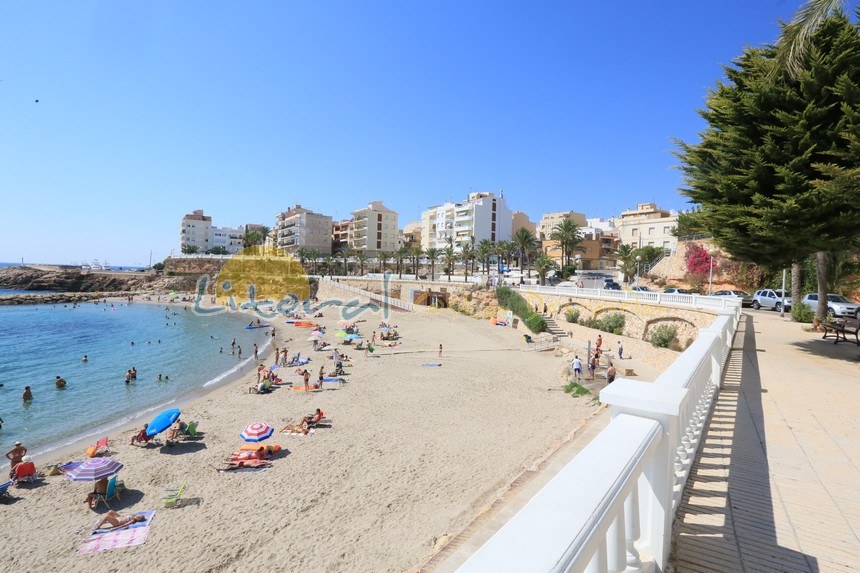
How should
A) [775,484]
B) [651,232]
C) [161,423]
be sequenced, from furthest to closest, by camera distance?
[651,232] → [161,423] → [775,484]

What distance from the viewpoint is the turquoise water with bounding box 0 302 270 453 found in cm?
1855

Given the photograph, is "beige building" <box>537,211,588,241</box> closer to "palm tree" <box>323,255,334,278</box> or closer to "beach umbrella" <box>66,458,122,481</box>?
"palm tree" <box>323,255,334,278</box>

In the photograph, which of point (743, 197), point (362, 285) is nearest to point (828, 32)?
point (743, 197)

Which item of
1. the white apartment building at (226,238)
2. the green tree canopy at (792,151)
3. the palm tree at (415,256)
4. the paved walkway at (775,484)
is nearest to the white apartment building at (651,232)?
the palm tree at (415,256)

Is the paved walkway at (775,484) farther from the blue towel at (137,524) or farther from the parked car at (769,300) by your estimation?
the parked car at (769,300)

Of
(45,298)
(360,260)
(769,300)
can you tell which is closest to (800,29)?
(769,300)

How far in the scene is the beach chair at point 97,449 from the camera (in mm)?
14106

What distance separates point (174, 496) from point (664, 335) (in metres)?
20.3

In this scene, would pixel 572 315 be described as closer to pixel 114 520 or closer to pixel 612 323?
pixel 612 323

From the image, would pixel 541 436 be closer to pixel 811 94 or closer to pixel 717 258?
pixel 811 94

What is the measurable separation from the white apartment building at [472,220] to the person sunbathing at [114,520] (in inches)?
2655

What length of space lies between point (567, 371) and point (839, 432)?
1748 centimetres

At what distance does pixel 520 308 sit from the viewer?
37281mm

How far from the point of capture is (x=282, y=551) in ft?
29.2
